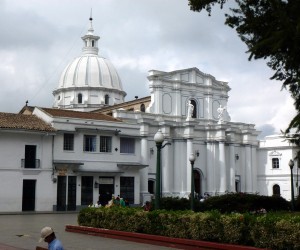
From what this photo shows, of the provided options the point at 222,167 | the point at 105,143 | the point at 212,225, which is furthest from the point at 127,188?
the point at 212,225

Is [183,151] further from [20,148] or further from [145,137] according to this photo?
[20,148]

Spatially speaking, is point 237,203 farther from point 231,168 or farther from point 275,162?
point 275,162

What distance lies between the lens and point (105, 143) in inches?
1663

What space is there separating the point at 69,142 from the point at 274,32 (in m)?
31.7

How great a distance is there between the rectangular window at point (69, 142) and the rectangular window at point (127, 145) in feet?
16.3

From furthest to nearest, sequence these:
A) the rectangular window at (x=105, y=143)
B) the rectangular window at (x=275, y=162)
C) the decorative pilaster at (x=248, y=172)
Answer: the rectangular window at (x=275, y=162) < the decorative pilaster at (x=248, y=172) < the rectangular window at (x=105, y=143)

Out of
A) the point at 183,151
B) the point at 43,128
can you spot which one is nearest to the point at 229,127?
the point at 183,151

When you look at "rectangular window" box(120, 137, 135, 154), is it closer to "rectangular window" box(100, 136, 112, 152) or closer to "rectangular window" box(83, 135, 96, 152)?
"rectangular window" box(100, 136, 112, 152)

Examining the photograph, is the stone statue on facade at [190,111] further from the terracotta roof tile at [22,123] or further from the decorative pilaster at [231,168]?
the terracotta roof tile at [22,123]

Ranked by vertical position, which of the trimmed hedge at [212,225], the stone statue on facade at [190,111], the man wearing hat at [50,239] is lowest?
the trimmed hedge at [212,225]

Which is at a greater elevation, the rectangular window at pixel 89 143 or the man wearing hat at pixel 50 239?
the rectangular window at pixel 89 143

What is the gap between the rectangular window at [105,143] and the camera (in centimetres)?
4203

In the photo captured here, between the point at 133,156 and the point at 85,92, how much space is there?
72.0 ft

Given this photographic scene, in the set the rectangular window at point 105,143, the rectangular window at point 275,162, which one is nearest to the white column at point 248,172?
the rectangular window at point 275,162
